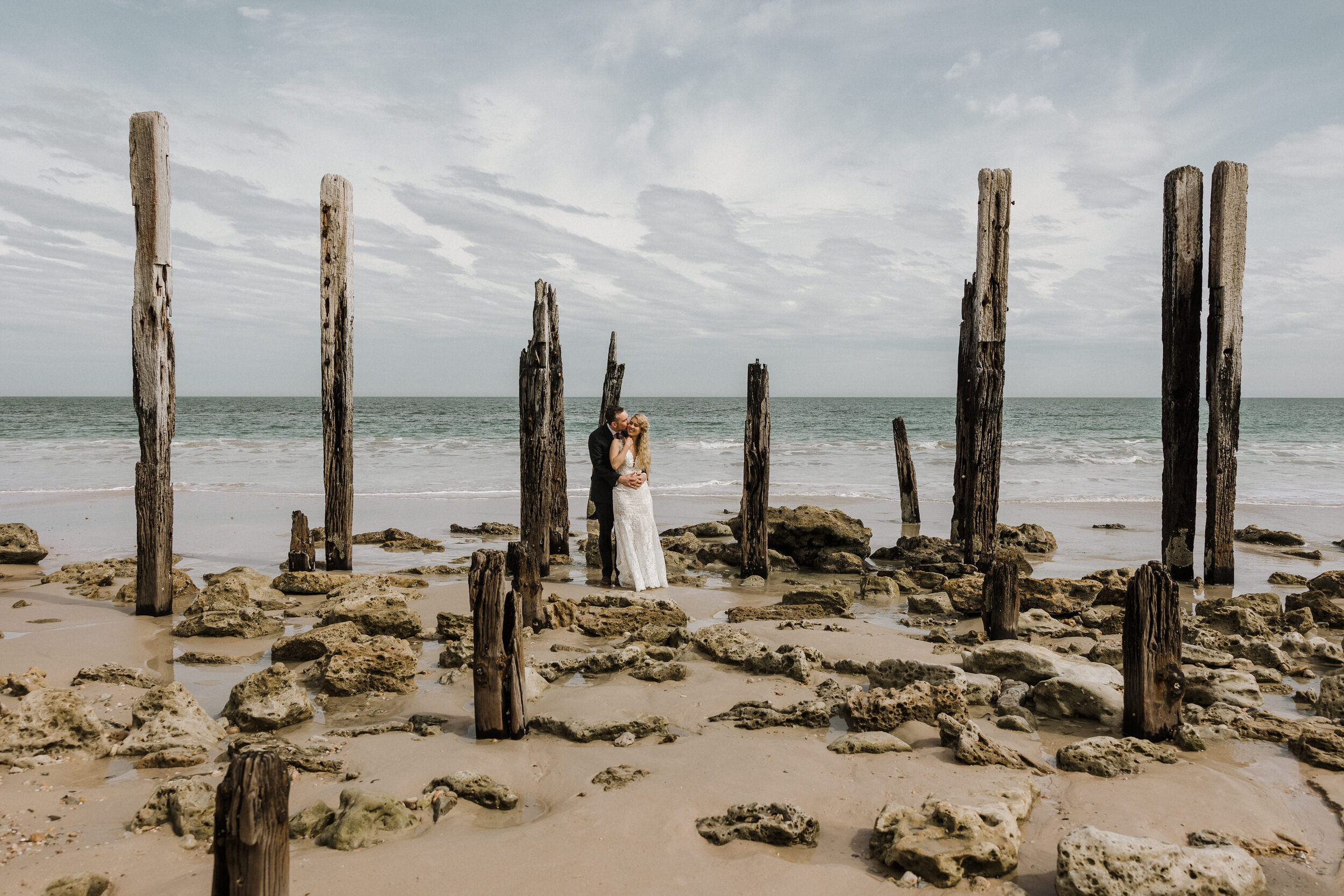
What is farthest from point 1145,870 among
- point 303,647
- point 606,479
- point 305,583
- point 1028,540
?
point 1028,540

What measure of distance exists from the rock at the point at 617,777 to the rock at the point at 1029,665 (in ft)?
9.83

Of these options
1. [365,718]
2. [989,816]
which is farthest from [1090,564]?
[365,718]

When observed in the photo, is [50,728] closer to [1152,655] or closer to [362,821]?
[362,821]

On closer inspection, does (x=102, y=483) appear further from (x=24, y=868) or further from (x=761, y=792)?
(x=761, y=792)

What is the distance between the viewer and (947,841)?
3393 millimetres

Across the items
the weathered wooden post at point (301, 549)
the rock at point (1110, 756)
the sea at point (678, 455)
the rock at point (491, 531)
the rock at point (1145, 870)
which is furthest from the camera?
the sea at point (678, 455)

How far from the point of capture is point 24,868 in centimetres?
335

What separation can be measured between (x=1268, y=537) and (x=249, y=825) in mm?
14978

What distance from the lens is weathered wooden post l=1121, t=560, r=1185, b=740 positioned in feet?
15.3

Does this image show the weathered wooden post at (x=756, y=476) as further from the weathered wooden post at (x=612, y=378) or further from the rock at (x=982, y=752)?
the rock at (x=982, y=752)

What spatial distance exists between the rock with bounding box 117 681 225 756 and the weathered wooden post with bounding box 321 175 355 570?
4.20 m

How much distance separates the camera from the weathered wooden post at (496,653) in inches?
183

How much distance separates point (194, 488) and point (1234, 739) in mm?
20949

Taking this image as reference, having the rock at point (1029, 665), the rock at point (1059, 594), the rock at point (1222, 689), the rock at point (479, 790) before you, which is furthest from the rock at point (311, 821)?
the rock at point (1059, 594)
